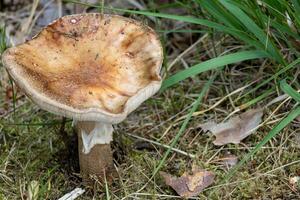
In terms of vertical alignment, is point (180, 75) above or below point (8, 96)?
above

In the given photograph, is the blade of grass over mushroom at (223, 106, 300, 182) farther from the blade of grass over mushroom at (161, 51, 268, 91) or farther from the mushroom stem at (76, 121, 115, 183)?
the mushroom stem at (76, 121, 115, 183)

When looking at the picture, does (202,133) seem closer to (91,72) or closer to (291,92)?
(291,92)

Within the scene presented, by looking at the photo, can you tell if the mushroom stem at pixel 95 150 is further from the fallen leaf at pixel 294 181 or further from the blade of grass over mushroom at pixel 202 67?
the fallen leaf at pixel 294 181

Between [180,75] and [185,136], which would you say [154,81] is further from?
[185,136]

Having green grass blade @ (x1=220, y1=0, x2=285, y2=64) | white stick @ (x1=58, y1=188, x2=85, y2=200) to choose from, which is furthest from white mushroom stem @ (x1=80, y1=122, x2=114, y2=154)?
green grass blade @ (x1=220, y1=0, x2=285, y2=64)

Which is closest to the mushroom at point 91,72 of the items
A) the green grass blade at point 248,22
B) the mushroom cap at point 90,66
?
the mushroom cap at point 90,66

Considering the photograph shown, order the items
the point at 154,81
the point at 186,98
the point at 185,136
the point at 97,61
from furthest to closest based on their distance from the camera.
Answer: the point at 186,98 < the point at 185,136 < the point at 97,61 < the point at 154,81

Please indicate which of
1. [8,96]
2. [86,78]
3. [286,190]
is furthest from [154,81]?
[8,96]
